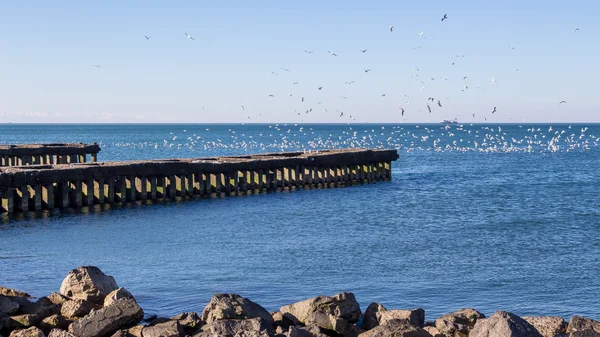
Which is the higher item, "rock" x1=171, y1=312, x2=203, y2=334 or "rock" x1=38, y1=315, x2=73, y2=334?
"rock" x1=171, y1=312, x2=203, y2=334

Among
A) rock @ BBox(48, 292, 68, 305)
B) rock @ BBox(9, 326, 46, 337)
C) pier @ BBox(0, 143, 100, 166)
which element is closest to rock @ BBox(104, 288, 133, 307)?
rock @ BBox(48, 292, 68, 305)

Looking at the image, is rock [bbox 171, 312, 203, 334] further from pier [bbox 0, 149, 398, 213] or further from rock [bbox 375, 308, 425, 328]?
pier [bbox 0, 149, 398, 213]

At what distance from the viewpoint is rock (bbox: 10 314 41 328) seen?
14141mm

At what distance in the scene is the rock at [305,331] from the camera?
12.7m

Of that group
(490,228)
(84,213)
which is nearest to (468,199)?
(490,228)

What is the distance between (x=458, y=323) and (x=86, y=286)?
265 inches

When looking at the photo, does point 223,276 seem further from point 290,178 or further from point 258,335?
point 290,178

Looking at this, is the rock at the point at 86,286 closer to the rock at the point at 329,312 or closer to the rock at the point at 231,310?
the rock at the point at 231,310

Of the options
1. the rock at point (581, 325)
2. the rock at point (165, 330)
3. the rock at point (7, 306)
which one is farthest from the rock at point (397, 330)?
the rock at point (7, 306)

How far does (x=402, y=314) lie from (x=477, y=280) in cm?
738

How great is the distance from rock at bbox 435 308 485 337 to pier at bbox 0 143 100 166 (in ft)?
143

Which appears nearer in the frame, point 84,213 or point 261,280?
point 261,280

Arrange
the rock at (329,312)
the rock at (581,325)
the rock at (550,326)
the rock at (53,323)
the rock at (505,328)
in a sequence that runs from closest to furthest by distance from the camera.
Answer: the rock at (505,328), the rock at (581,325), the rock at (550,326), the rock at (329,312), the rock at (53,323)

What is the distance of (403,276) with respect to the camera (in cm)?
2131
